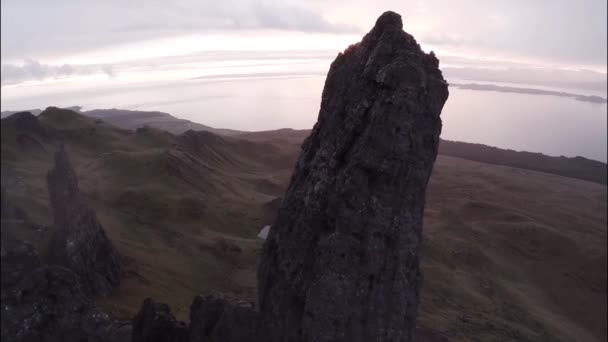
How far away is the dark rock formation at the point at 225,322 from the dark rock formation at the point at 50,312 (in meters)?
2.56

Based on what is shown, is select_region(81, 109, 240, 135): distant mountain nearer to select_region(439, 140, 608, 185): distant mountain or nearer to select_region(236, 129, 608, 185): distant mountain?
select_region(236, 129, 608, 185): distant mountain

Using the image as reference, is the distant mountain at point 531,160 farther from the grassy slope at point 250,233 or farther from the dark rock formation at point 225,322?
the dark rock formation at point 225,322

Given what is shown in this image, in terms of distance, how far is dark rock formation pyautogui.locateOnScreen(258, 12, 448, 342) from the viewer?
45.2 ft

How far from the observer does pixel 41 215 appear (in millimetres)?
18250

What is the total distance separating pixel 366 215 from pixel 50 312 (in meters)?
8.51

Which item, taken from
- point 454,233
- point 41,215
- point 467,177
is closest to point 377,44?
point 41,215

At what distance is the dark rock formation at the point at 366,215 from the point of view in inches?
542

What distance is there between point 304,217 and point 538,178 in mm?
81674

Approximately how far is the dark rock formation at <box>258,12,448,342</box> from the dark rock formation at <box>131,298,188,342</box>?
9.45 feet

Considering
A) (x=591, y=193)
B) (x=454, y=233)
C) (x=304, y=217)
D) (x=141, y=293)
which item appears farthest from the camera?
(x=591, y=193)

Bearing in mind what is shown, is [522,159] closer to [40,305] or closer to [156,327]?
[156,327]

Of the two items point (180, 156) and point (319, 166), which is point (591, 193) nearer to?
point (180, 156)

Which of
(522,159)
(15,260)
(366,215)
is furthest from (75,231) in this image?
(522,159)

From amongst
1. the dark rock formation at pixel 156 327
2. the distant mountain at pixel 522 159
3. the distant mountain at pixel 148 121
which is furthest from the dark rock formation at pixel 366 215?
the distant mountain at pixel 148 121
